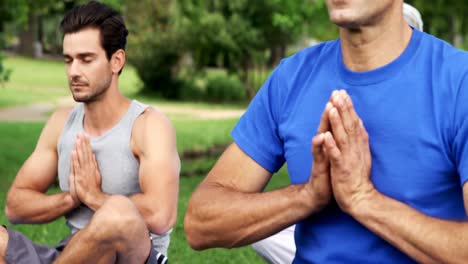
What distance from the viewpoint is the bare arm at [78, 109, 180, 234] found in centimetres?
416

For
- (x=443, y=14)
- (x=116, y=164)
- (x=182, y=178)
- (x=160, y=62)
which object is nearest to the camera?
(x=116, y=164)

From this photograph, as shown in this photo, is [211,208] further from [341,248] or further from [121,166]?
[121,166]

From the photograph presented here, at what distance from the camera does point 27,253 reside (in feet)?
13.4

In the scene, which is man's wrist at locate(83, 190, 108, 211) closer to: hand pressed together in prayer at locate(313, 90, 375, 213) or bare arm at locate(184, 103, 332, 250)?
bare arm at locate(184, 103, 332, 250)

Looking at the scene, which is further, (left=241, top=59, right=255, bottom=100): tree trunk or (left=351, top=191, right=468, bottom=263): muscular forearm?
(left=241, top=59, right=255, bottom=100): tree trunk

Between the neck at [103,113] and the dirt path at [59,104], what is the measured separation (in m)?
19.2

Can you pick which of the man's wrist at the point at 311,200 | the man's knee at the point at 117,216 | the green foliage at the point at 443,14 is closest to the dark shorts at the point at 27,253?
the man's knee at the point at 117,216

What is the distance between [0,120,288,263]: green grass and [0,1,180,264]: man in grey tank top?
2.09 metres

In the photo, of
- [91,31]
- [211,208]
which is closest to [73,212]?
[91,31]

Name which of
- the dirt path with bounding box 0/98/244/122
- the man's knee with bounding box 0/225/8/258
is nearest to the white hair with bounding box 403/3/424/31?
the man's knee with bounding box 0/225/8/258

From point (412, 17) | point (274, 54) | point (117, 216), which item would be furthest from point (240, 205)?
point (274, 54)

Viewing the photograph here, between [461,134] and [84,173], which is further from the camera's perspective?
[84,173]

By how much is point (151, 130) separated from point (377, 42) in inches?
77.6

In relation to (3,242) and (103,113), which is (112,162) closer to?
(103,113)
